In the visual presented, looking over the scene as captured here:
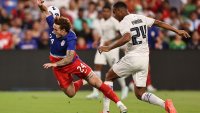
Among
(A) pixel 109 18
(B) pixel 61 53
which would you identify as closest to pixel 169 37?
(A) pixel 109 18

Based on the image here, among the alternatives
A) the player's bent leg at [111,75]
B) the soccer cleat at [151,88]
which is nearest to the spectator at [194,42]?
the soccer cleat at [151,88]

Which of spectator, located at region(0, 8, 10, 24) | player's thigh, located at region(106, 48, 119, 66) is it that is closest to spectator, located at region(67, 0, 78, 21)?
spectator, located at region(0, 8, 10, 24)

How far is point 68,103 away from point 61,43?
3983 millimetres

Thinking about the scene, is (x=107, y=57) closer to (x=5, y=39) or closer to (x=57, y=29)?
(x=5, y=39)

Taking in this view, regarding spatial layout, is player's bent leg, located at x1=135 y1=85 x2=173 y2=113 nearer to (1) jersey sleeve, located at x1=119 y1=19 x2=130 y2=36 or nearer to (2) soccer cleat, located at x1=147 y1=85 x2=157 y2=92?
(1) jersey sleeve, located at x1=119 y1=19 x2=130 y2=36

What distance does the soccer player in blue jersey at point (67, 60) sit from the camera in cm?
1351

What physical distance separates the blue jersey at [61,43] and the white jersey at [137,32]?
989 millimetres

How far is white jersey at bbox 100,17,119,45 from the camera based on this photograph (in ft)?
63.9

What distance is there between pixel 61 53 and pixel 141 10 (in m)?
11.2

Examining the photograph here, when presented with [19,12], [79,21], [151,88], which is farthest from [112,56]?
[19,12]

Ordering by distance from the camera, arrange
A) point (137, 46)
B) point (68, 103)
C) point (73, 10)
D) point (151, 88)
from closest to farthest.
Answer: point (137, 46), point (68, 103), point (151, 88), point (73, 10)

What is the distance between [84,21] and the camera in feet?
78.9

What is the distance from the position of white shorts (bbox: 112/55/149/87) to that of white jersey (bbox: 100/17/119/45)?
18.1ft

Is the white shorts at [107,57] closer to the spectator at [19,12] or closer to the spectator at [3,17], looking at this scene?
the spectator at [3,17]
